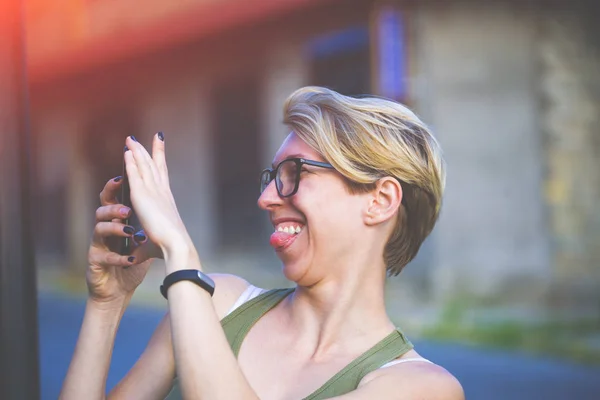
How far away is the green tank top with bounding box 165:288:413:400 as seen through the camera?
184cm

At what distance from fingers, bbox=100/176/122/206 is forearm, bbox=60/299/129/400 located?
0.24m

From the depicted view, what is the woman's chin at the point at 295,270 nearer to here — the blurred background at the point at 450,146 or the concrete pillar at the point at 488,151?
the blurred background at the point at 450,146

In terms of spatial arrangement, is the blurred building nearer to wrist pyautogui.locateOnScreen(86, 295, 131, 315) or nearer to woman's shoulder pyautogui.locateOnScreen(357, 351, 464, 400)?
woman's shoulder pyautogui.locateOnScreen(357, 351, 464, 400)

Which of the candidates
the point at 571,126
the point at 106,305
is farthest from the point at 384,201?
the point at 571,126

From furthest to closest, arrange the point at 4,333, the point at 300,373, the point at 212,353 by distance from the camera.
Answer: the point at 300,373 < the point at 212,353 < the point at 4,333

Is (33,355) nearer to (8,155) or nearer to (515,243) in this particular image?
(8,155)

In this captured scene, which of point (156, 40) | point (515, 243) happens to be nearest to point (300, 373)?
point (515, 243)

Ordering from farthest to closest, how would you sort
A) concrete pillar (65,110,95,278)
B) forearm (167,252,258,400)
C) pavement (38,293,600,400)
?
concrete pillar (65,110,95,278)
pavement (38,293,600,400)
forearm (167,252,258,400)

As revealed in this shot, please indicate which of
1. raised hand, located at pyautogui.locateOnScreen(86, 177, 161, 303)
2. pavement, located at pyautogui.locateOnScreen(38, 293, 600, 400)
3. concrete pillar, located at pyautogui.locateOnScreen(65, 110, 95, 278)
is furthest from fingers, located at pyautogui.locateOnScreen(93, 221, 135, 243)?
concrete pillar, located at pyautogui.locateOnScreen(65, 110, 95, 278)

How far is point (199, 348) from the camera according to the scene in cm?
156

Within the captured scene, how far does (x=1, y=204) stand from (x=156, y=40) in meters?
10.4

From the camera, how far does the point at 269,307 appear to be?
2.06m

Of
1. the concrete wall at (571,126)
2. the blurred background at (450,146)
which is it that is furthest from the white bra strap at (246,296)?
the concrete wall at (571,126)

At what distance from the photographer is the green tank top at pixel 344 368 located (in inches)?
72.4
